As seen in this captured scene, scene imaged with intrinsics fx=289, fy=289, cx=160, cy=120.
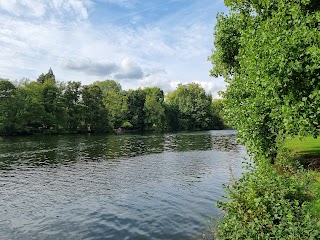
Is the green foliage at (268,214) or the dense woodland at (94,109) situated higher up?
the dense woodland at (94,109)

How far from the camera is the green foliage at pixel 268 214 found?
26.3ft

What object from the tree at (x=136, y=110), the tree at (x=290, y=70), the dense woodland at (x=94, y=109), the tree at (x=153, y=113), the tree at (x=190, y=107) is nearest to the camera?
the tree at (x=290, y=70)

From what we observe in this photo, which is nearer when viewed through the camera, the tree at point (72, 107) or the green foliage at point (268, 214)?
the green foliage at point (268, 214)

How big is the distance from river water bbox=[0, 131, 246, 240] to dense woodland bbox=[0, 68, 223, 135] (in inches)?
2189

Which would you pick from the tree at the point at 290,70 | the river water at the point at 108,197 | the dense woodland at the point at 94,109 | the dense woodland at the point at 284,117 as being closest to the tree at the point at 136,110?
the dense woodland at the point at 94,109

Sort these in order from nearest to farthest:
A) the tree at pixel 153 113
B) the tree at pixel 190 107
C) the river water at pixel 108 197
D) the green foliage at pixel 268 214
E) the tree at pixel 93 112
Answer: the green foliage at pixel 268 214
the river water at pixel 108 197
the tree at pixel 93 112
the tree at pixel 153 113
the tree at pixel 190 107

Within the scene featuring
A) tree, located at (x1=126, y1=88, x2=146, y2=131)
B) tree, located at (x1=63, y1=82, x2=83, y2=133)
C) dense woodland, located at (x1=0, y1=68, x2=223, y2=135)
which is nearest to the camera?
dense woodland, located at (x1=0, y1=68, x2=223, y2=135)

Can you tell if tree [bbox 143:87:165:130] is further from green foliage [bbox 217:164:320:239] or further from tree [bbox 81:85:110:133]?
green foliage [bbox 217:164:320:239]

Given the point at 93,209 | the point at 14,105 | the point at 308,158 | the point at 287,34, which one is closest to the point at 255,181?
the point at 287,34

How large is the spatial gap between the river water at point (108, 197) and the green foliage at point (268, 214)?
3.66 meters

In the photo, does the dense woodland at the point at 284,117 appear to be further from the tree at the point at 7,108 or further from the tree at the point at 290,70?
the tree at the point at 7,108

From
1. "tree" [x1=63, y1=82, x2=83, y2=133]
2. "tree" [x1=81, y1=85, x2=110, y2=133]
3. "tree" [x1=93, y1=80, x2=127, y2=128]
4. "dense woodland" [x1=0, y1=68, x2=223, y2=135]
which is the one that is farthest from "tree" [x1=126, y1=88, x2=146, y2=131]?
"tree" [x1=63, y1=82, x2=83, y2=133]

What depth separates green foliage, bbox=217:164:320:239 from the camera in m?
8.01

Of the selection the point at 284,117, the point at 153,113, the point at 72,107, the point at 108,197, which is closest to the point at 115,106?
the point at 153,113
